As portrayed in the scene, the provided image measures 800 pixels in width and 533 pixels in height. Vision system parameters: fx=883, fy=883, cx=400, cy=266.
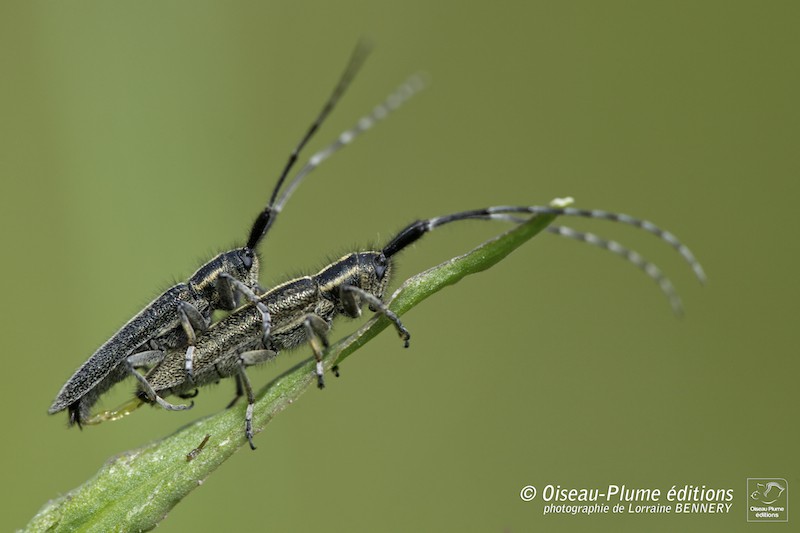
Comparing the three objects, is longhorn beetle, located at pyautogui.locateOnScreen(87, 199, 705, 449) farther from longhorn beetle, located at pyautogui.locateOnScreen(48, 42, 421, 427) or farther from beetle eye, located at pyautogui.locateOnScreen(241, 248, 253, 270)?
beetle eye, located at pyautogui.locateOnScreen(241, 248, 253, 270)

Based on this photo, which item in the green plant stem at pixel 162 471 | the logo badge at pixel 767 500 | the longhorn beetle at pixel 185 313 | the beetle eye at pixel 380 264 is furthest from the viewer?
the logo badge at pixel 767 500

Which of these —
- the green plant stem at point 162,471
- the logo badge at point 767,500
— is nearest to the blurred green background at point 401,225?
the logo badge at point 767,500

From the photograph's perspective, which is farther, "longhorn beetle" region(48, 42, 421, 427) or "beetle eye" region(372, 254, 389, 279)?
"beetle eye" region(372, 254, 389, 279)

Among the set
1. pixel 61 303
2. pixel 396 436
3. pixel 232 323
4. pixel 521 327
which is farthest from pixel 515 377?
pixel 61 303

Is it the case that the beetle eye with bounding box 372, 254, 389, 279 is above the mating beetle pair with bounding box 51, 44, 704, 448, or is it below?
above

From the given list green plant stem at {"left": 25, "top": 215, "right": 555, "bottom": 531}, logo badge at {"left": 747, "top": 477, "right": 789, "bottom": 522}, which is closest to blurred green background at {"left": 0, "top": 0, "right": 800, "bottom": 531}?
logo badge at {"left": 747, "top": 477, "right": 789, "bottom": 522}

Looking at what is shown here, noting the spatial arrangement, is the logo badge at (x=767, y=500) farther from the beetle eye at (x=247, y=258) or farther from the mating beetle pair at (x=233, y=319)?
the beetle eye at (x=247, y=258)

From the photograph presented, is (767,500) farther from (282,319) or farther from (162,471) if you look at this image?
(162,471)
